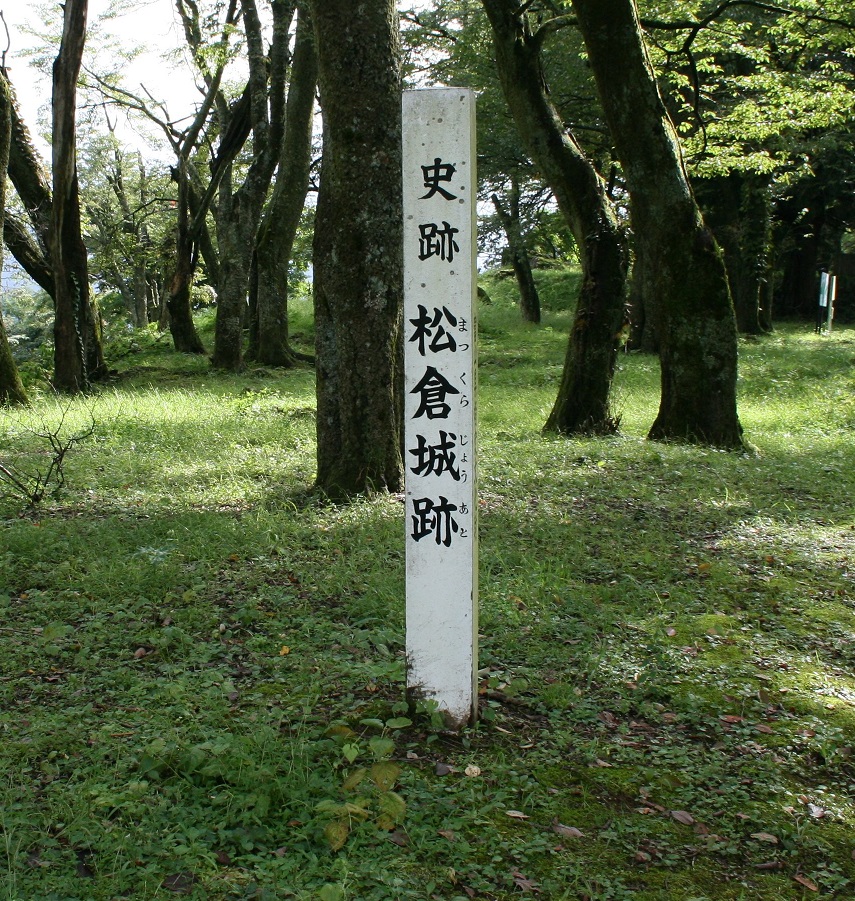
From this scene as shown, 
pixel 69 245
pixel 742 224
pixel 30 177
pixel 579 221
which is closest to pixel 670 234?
pixel 579 221

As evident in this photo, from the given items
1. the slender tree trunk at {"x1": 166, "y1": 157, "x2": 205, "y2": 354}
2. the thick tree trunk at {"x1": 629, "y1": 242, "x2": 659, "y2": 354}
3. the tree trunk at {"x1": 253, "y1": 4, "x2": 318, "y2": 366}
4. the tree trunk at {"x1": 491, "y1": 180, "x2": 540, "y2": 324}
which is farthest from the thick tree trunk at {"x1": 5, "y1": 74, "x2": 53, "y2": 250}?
the tree trunk at {"x1": 491, "y1": 180, "x2": 540, "y2": 324}

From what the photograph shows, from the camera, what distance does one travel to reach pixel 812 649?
4652mm

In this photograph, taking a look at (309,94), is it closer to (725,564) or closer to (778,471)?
(778,471)

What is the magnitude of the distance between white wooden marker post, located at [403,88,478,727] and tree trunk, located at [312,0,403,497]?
3.13 meters

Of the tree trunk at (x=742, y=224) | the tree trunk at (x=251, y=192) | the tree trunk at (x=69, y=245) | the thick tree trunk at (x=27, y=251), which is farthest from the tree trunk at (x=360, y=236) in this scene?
the tree trunk at (x=742, y=224)

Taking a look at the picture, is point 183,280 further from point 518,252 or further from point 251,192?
point 518,252

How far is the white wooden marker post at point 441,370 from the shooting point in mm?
3438

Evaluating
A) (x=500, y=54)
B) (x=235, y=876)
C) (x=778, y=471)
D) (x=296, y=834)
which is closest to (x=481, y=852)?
(x=296, y=834)

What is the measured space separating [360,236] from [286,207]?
35.6 feet

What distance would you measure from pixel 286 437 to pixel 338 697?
20.9ft

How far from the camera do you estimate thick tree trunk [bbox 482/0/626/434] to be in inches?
399

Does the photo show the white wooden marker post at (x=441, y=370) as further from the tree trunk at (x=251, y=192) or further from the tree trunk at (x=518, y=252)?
the tree trunk at (x=518, y=252)

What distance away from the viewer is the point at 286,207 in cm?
1675

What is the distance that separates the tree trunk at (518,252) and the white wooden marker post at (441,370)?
915 inches
